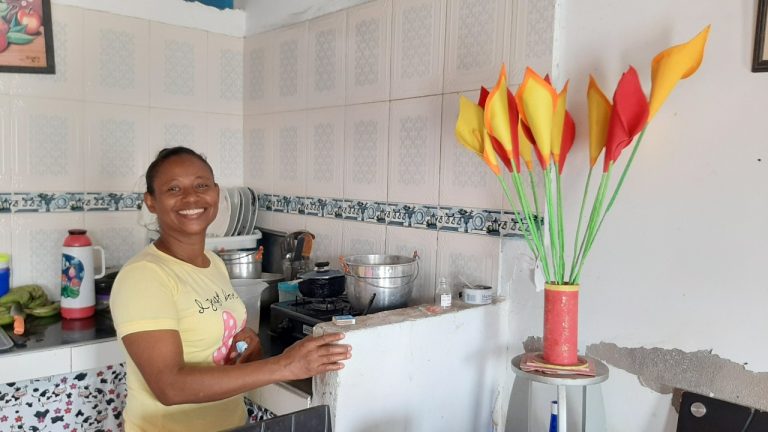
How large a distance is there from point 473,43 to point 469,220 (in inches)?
18.8

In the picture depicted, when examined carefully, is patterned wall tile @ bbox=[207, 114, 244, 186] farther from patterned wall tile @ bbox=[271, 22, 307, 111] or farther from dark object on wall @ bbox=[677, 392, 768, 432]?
dark object on wall @ bbox=[677, 392, 768, 432]

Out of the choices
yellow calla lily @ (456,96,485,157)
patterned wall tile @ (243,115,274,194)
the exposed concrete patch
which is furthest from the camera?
patterned wall tile @ (243,115,274,194)

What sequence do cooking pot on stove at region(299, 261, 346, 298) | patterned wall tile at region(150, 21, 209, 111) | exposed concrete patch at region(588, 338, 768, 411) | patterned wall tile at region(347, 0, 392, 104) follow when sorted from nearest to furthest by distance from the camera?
exposed concrete patch at region(588, 338, 768, 411) < cooking pot on stove at region(299, 261, 346, 298) < patterned wall tile at region(347, 0, 392, 104) < patterned wall tile at region(150, 21, 209, 111)

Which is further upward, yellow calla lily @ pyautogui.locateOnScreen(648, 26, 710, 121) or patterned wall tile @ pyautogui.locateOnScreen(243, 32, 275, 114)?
patterned wall tile @ pyautogui.locateOnScreen(243, 32, 275, 114)

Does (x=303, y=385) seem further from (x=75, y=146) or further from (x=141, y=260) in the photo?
(x=75, y=146)

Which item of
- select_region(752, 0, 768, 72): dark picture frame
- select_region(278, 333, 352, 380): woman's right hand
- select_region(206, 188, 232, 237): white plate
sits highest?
select_region(752, 0, 768, 72): dark picture frame

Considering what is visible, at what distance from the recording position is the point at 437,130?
168 centimetres

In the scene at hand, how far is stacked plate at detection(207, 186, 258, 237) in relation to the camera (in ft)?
7.57

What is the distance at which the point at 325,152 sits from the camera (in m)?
2.07

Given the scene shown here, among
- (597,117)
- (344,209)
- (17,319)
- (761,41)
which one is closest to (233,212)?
(344,209)

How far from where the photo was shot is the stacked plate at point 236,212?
2.31 metres

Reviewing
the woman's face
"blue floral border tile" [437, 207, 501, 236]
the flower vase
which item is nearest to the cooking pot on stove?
"blue floral border tile" [437, 207, 501, 236]

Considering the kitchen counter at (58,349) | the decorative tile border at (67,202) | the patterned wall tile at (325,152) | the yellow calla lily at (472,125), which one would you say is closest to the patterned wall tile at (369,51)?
the patterned wall tile at (325,152)

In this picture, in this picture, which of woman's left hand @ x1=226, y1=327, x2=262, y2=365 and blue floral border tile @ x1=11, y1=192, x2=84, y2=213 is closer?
woman's left hand @ x1=226, y1=327, x2=262, y2=365
